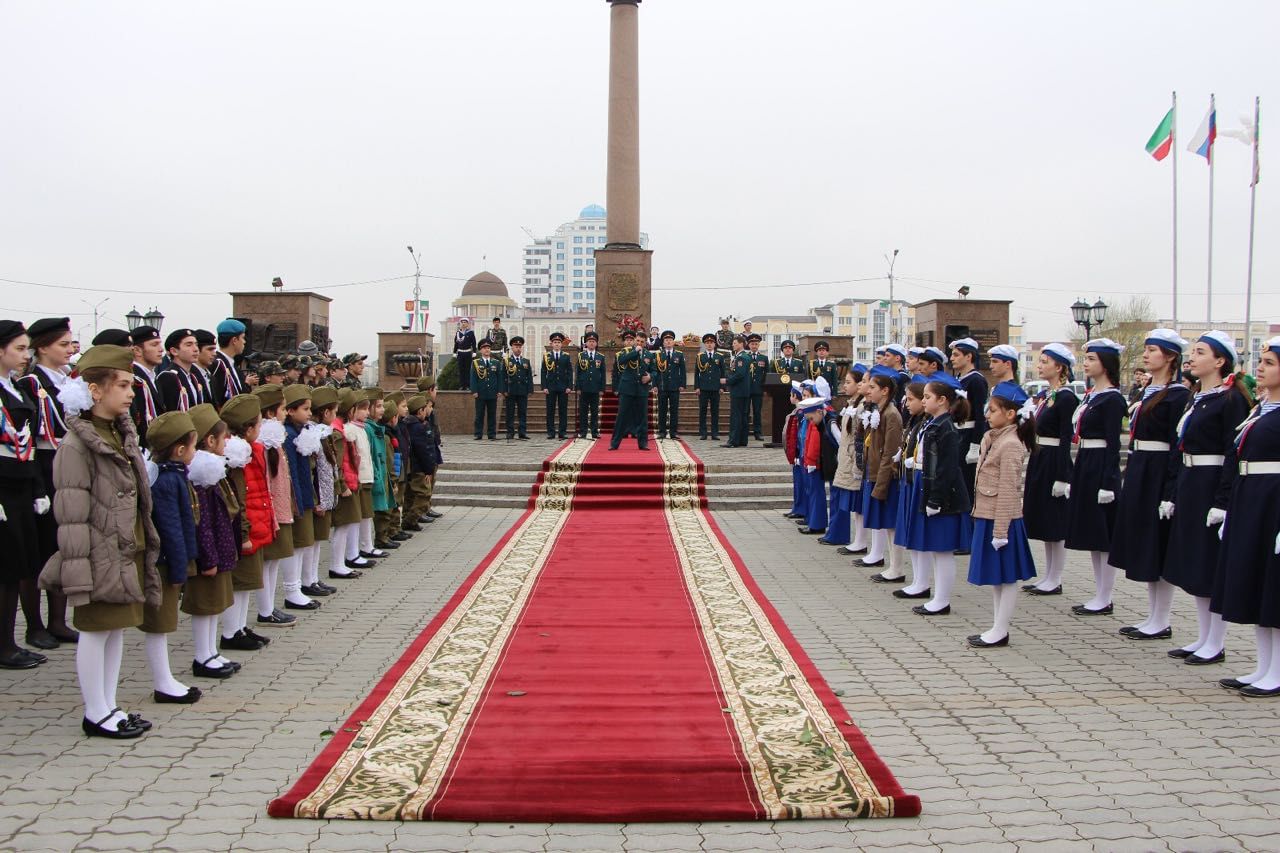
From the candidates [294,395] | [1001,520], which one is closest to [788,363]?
[1001,520]

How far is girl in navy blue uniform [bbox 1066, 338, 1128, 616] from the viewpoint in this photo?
7.76m

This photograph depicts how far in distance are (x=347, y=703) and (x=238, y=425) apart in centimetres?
194

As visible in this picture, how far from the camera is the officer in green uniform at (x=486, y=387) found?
18359mm

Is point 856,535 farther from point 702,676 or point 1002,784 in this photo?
point 1002,784

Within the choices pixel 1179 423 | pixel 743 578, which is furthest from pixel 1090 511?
pixel 743 578

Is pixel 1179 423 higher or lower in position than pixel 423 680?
higher

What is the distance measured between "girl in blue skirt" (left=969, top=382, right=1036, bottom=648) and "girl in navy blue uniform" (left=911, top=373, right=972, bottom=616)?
0.40 meters

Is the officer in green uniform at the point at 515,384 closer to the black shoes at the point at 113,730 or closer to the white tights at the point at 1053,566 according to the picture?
the white tights at the point at 1053,566

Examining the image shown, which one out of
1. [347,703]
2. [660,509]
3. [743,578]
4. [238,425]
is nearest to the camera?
[347,703]

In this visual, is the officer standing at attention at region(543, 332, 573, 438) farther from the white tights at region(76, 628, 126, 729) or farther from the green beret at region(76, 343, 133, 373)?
the white tights at region(76, 628, 126, 729)

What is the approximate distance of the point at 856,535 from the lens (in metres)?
10.5

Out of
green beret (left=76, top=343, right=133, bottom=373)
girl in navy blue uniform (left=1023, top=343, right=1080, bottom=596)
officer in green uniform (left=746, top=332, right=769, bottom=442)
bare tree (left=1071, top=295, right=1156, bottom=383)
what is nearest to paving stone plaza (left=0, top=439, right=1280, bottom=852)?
girl in navy blue uniform (left=1023, top=343, right=1080, bottom=596)

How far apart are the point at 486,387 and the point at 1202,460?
13.6 metres

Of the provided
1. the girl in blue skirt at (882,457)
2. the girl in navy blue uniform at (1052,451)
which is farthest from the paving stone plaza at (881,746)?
the girl in blue skirt at (882,457)
